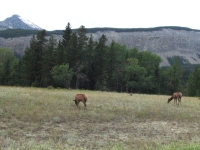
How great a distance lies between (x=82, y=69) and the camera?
62.6 m

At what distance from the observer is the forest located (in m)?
59.8

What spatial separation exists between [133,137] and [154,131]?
2372mm

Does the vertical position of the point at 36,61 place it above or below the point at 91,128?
above

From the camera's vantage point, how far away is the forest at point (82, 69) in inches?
2356

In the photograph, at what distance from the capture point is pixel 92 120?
675 inches

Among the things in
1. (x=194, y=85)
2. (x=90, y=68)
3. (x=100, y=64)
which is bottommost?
(x=194, y=85)

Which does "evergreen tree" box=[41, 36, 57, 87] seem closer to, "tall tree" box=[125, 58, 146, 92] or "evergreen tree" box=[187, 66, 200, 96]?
"tall tree" box=[125, 58, 146, 92]

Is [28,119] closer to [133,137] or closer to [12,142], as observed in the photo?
[12,142]

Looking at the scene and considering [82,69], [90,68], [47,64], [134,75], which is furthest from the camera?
[134,75]

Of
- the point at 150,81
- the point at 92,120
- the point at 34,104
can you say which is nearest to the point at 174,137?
the point at 92,120

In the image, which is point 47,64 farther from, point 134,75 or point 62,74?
point 134,75

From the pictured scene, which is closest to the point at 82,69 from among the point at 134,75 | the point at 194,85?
the point at 134,75

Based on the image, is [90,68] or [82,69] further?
[90,68]

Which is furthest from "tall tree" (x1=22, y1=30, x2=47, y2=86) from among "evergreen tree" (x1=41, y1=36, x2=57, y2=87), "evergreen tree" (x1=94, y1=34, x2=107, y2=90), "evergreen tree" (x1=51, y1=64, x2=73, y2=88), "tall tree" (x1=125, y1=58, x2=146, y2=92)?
"tall tree" (x1=125, y1=58, x2=146, y2=92)
